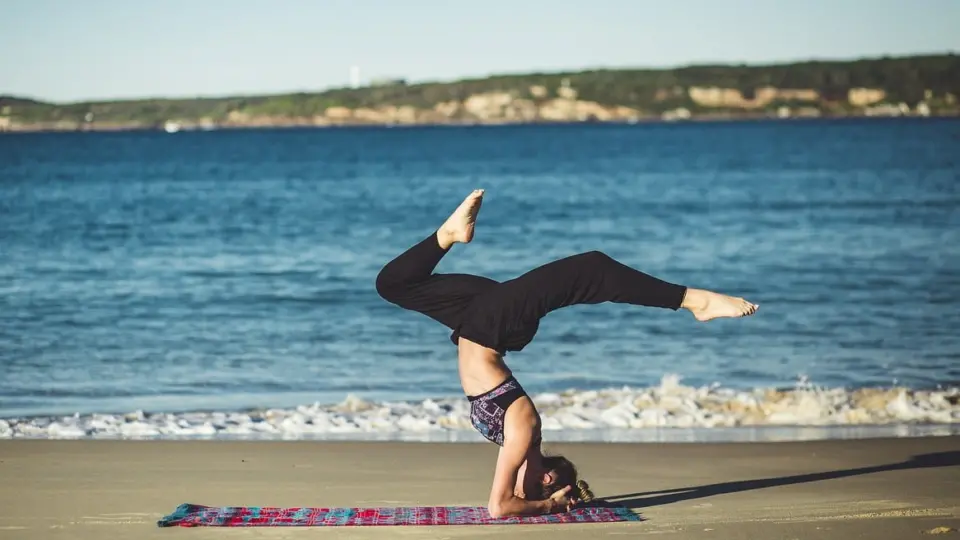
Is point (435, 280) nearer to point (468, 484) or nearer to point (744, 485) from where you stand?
point (468, 484)

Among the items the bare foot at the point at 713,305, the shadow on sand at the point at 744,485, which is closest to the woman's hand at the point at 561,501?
the shadow on sand at the point at 744,485

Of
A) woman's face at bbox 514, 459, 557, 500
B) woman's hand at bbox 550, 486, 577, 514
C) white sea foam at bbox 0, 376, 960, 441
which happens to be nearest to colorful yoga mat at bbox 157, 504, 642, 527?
woman's hand at bbox 550, 486, 577, 514

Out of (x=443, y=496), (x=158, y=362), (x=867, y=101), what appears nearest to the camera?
(x=443, y=496)

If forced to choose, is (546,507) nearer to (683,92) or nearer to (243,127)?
(683,92)

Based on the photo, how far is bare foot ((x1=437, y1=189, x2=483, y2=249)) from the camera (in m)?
6.42

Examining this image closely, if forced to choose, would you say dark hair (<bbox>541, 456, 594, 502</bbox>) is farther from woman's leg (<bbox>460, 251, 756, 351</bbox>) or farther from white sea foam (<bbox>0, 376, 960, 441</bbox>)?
white sea foam (<bbox>0, 376, 960, 441</bbox>)

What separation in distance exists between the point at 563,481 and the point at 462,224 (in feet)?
5.11

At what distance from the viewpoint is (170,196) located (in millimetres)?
54844

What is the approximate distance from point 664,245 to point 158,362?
20.0 m

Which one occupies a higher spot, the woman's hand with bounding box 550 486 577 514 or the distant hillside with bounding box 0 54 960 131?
the distant hillside with bounding box 0 54 960 131

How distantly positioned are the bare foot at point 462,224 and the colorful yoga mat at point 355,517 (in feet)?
4.82

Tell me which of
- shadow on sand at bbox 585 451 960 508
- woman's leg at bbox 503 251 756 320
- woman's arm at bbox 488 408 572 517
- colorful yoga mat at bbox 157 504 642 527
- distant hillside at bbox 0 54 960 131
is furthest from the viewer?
distant hillside at bbox 0 54 960 131

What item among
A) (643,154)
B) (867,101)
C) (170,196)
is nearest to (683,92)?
(867,101)

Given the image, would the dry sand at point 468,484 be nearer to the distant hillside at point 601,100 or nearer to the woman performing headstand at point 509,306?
the woman performing headstand at point 509,306
